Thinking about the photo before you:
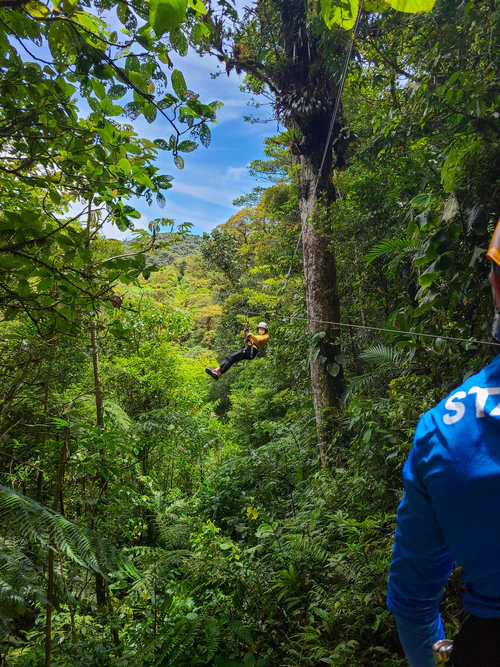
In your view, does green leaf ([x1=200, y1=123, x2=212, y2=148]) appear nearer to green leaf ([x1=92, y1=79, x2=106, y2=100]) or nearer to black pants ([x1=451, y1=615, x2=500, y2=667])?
green leaf ([x1=92, y1=79, x2=106, y2=100])

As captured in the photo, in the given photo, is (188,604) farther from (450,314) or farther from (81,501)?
(450,314)

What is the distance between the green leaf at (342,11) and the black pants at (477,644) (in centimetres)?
126

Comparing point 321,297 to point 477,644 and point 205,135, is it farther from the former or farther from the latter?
point 477,644

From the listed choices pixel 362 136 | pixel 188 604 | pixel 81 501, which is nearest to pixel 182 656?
pixel 188 604

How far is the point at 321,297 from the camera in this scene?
501 centimetres

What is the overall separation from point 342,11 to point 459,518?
1.13 m

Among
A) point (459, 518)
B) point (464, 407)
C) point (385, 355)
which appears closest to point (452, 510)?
point (459, 518)

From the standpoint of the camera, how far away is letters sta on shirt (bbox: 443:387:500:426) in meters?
0.58

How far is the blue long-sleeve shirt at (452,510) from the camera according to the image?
567 millimetres

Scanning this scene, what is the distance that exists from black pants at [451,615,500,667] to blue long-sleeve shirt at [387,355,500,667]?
0.08ft

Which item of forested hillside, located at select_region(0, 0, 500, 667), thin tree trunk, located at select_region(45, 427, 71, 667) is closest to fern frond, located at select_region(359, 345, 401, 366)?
forested hillside, located at select_region(0, 0, 500, 667)

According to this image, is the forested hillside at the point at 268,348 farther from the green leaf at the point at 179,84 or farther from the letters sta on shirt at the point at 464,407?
the letters sta on shirt at the point at 464,407

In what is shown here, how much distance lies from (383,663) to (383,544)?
82cm

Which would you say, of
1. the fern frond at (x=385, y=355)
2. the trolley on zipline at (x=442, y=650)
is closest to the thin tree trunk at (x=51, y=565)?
the trolley on zipline at (x=442, y=650)
